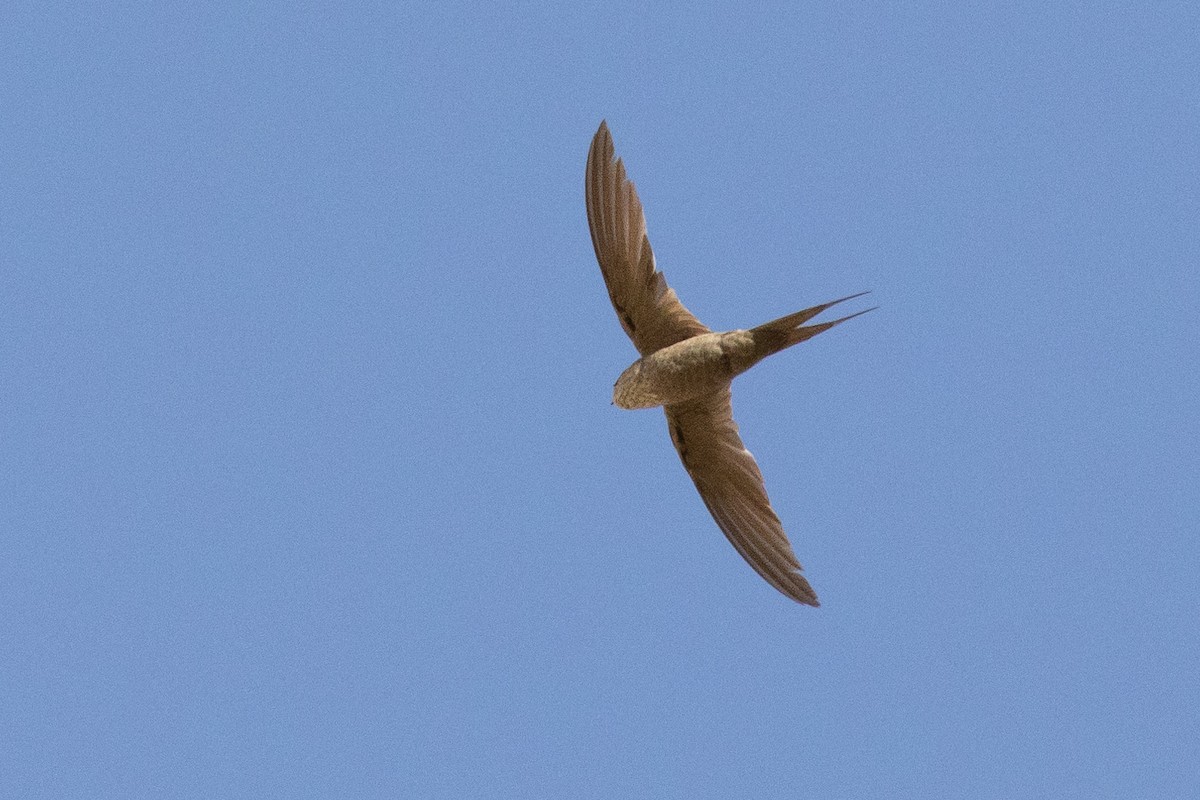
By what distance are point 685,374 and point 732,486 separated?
64 cm

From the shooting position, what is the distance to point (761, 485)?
19.0ft

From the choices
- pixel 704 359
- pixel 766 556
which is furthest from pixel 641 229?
pixel 766 556

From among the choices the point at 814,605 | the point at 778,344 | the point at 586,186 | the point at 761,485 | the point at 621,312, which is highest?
the point at 586,186

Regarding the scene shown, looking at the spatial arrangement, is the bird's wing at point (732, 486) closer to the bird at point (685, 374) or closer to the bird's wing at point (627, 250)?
the bird at point (685, 374)

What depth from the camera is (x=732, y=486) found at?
585cm

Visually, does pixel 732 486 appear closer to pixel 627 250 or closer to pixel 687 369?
pixel 687 369

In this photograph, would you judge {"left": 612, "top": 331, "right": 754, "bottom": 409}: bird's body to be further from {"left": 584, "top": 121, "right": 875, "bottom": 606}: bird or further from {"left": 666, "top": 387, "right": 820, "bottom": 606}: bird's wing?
{"left": 666, "top": 387, "right": 820, "bottom": 606}: bird's wing

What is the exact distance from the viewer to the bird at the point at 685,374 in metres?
5.58

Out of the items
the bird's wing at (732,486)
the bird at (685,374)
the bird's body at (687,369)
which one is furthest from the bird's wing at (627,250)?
the bird's wing at (732,486)

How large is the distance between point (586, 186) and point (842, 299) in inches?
52.2

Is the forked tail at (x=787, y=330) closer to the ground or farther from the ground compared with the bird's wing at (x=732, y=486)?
farther from the ground

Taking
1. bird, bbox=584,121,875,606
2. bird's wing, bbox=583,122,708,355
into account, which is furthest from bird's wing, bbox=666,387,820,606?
bird's wing, bbox=583,122,708,355

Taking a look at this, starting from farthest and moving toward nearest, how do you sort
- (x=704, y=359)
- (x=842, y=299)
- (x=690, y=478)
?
(x=690, y=478) < (x=704, y=359) < (x=842, y=299)

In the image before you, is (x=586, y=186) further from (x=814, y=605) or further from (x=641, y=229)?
(x=814, y=605)
